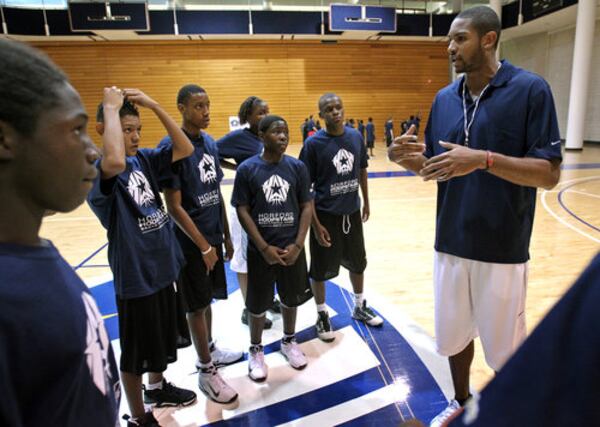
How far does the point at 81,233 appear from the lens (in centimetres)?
623

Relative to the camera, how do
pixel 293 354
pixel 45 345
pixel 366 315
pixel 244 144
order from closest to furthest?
pixel 45 345
pixel 293 354
pixel 366 315
pixel 244 144

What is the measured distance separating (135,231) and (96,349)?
121 cm

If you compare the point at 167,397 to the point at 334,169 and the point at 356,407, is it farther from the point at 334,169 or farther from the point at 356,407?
the point at 334,169

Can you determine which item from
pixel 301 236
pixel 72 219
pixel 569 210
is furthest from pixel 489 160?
pixel 72 219

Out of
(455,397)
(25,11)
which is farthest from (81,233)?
(25,11)

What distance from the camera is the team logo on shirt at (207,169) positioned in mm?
2570

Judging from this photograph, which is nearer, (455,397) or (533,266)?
(455,397)

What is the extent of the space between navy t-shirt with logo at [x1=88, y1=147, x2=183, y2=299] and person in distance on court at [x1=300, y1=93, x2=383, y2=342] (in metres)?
1.33

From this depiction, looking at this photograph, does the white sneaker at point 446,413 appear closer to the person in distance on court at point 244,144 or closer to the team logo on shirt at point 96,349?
the person in distance on court at point 244,144

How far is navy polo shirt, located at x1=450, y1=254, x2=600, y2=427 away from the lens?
399mm

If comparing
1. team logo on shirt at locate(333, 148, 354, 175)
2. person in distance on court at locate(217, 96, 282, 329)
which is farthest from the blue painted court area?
team logo on shirt at locate(333, 148, 354, 175)

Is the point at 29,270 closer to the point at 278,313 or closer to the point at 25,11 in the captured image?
the point at 278,313

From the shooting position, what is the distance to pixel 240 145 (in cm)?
348

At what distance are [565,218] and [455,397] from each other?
509cm
